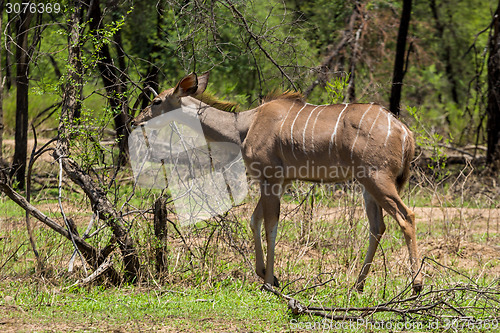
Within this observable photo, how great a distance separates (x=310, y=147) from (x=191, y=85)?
1180mm

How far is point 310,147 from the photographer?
4.88 metres

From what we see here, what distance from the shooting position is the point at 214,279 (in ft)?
16.1

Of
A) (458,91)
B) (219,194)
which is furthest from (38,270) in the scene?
(458,91)

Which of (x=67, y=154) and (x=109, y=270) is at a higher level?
(x=67, y=154)

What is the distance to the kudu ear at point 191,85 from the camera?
17.2ft

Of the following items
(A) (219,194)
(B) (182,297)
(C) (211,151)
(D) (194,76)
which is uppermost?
(D) (194,76)

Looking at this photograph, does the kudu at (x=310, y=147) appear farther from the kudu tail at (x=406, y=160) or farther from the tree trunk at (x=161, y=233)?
the tree trunk at (x=161, y=233)

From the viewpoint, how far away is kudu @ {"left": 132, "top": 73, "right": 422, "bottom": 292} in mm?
4559

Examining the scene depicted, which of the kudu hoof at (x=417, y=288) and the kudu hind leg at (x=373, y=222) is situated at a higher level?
Result: the kudu hind leg at (x=373, y=222)

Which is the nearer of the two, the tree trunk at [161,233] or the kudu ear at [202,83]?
the tree trunk at [161,233]

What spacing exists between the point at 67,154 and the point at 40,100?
784 cm

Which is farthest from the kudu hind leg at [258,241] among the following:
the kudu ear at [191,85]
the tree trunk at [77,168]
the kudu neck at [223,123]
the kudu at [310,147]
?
the kudu ear at [191,85]

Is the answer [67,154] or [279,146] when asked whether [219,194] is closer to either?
[279,146]

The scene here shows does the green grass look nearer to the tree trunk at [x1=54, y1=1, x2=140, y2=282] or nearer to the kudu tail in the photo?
the tree trunk at [x1=54, y1=1, x2=140, y2=282]
